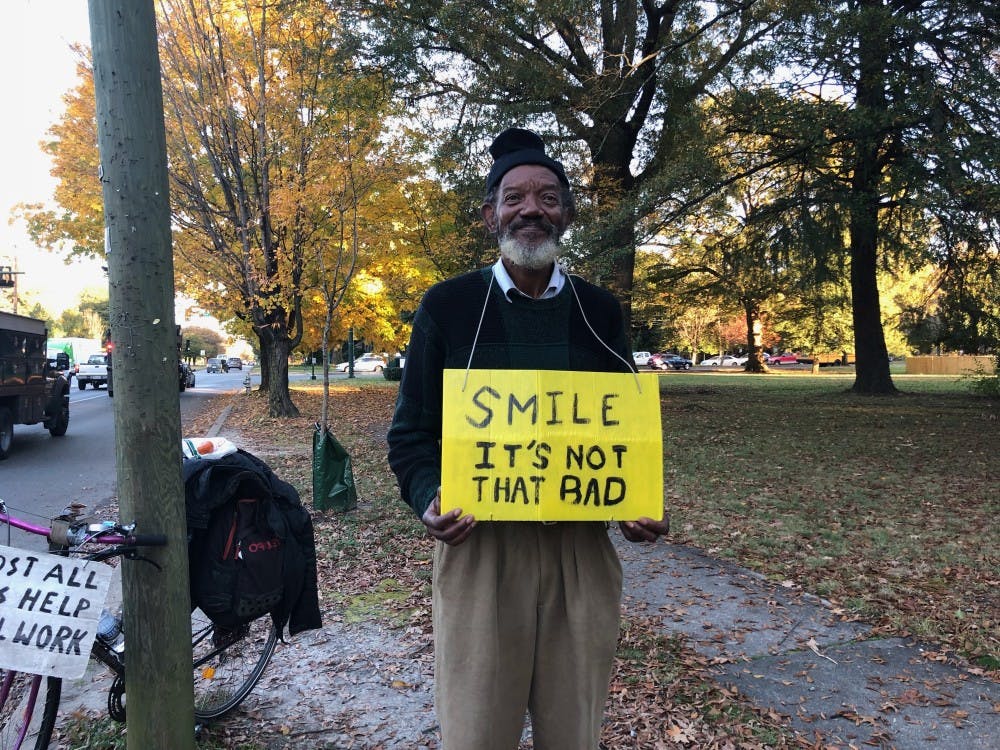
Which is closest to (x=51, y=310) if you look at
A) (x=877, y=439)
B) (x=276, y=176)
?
(x=276, y=176)

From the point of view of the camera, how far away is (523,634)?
1.88 m

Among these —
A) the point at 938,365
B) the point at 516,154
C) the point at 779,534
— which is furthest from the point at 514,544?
the point at 938,365

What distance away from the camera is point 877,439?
11.7 m

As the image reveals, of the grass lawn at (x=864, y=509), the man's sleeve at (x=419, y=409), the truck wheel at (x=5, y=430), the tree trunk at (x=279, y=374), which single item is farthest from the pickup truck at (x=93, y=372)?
the man's sleeve at (x=419, y=409)

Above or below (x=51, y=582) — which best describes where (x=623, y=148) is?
above

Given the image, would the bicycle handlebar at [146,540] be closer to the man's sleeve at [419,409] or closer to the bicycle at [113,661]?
the bicycle at [113,661]

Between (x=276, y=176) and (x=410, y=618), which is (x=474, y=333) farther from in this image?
(x=276, y=176)

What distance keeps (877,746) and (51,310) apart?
339ft

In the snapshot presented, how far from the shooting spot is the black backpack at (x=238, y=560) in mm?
2596

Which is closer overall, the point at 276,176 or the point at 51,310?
the point at 276,176

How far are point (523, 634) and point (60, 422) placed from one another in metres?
14.9

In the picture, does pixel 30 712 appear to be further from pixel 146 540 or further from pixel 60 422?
pixel 60 422

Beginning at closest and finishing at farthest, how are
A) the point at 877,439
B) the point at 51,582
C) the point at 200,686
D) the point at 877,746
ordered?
the point at 51,582 → the point at 877,746 → the point at 200,686 → the point at 877,439

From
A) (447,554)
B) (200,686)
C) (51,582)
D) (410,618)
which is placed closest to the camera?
(447,554)
